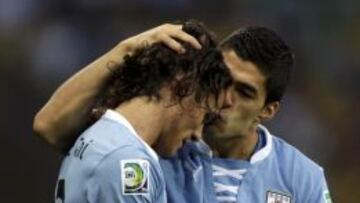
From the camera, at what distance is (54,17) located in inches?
169

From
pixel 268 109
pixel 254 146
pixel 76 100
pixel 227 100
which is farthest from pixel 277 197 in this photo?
pixel 76 100

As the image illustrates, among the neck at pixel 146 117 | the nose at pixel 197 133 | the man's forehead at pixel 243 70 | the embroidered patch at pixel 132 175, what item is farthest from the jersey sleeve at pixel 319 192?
the embroidered patch at pixel 132 175

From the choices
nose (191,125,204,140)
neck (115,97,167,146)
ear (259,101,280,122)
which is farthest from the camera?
ear (259,101,280,122)

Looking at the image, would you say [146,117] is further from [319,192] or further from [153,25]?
[153,25]

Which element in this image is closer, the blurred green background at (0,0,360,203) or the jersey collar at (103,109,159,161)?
the jersey collar at (103,109,159,161)

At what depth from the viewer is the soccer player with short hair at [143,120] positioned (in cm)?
216

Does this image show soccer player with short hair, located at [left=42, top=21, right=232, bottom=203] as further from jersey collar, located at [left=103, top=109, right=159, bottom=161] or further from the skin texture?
the skin texture

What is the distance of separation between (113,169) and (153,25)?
2.24m

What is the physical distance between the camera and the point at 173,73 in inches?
90.9

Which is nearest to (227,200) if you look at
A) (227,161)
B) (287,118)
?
(227,161)

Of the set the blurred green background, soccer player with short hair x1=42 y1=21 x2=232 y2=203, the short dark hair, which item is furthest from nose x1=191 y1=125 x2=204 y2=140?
the blurred green background

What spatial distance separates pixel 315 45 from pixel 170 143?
2.29 metres

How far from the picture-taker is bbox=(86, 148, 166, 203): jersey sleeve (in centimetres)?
215

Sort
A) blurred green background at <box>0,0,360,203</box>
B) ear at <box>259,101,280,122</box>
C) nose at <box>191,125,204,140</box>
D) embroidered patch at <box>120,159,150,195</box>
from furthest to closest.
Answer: blurred green background at <box>0,0,360,203</box> < ear at <box>259,101,280,122</box> < nose at <box>191,125,204,140</box> < embroidered patch at <box>120,159,150,195</box>
